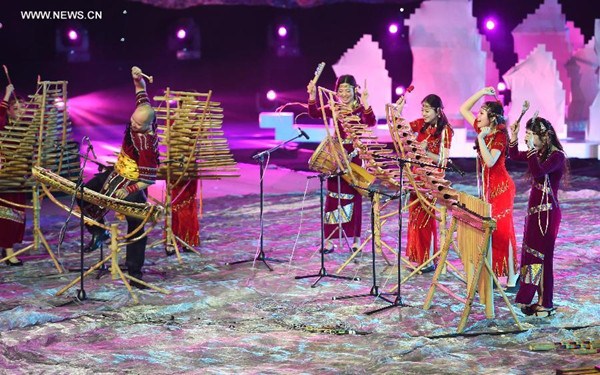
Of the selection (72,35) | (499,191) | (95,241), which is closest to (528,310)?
(499,191)

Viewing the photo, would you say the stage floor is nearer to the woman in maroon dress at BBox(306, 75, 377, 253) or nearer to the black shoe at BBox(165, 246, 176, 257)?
the black shoe at BBox(165, 246, 176, 257)

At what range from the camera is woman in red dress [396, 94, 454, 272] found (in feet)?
25.7

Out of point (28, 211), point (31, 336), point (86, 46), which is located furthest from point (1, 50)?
point (31, 336)

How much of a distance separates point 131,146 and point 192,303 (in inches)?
50.7

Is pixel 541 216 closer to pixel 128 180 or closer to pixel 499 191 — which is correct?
pixel 499 191

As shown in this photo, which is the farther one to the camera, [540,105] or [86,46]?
[86,46]

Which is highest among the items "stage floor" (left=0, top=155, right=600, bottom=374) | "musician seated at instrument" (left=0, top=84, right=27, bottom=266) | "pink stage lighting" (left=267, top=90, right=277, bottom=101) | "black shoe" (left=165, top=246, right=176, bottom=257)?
"pink stage lighting" (left=267, top=90, right=277, bottom=101)

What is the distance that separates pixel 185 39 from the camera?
1858 cm

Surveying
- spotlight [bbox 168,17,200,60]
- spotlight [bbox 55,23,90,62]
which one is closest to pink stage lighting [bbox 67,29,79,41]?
spotlight [bbox 55,23,90,62]

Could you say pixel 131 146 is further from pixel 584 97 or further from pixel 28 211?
pixel 584 97

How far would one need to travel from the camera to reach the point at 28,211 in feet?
36.1

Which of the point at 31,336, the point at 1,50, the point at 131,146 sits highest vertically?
the point at 1,50

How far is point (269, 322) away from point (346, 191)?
7.33 ft

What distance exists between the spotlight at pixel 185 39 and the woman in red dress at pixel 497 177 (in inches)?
458
